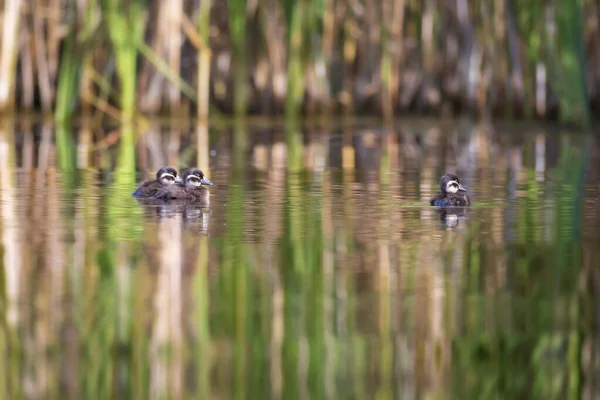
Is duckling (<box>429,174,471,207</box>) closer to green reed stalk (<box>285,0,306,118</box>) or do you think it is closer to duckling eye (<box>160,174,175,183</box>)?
duckling eye (<box>160,174,175,183</box>)

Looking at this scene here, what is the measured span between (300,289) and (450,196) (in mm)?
2657

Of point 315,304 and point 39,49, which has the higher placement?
point 39,49

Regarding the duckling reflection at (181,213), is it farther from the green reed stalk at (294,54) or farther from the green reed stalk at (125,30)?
the green reed stalk at (294,54)

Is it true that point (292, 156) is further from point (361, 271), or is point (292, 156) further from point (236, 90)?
point (361, 271)

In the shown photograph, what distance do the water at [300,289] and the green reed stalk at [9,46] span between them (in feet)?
15.3

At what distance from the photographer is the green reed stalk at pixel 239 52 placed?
13609 millimetres

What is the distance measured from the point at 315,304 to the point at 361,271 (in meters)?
0.72

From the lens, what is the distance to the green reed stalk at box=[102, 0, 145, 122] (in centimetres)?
1288

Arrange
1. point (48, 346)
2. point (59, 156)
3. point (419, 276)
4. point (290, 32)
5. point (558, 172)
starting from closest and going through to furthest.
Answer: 1. point (48, 346)
2. point (419, 276)
3. point (558, 172)
4. point (59, 156)
5. point (290, 32)

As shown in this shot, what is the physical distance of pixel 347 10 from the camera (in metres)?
14.3

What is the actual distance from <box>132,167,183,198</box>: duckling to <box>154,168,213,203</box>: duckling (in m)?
0.05

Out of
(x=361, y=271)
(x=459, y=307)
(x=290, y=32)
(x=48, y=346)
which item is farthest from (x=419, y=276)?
(x=290, y=32)

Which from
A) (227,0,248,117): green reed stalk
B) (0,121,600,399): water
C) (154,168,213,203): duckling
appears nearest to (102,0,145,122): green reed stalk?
(227,0,248,117): green reed stalk

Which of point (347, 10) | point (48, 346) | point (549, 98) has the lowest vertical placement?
point (48, 346)
